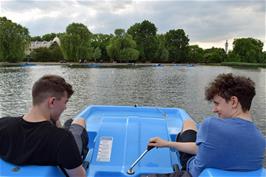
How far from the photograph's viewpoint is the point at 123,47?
7756 centimetres

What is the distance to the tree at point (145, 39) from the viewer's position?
84438mm

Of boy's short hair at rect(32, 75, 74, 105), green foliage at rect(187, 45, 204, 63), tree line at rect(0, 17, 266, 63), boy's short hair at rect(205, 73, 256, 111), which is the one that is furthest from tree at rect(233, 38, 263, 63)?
boy's short hair at rect(32, 75, 74, 105)

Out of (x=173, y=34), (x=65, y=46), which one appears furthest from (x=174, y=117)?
(x=173, y=34)

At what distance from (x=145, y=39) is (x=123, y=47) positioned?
28.7 ft

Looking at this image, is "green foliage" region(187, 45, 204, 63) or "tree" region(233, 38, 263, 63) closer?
"tree" region(233, 38, 263, 63)

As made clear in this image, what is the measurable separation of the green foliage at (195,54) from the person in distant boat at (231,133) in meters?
94.9

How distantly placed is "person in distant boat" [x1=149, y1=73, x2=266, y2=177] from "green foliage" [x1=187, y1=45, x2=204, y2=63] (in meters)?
94.9

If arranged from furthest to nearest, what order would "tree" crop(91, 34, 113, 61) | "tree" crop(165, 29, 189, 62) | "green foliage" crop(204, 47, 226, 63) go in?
"green foliage" crop(204, 47, 226, 63), "tree" crop(165, 29, 189, 62), "tree" crop(91, 34, 113, 61)

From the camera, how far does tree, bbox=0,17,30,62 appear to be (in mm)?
62469

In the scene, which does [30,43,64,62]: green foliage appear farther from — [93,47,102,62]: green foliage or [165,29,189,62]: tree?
[165,29,189,62]: tree

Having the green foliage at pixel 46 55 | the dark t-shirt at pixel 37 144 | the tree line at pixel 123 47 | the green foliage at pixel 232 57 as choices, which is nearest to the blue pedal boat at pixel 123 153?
the dark t-shirt at pixel 37 144

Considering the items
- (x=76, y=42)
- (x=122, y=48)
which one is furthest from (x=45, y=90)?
(x=122, y=48)

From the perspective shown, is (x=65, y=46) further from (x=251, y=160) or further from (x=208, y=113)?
(x=251, y=160)

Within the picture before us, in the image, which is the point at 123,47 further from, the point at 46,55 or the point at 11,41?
the point at 11,41
